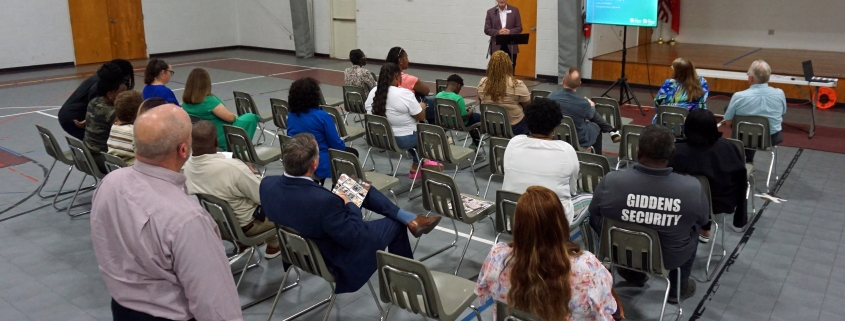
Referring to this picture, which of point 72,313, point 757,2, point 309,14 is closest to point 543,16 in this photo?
point 757,2

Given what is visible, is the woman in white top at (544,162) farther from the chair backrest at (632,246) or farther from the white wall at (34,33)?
the white wall at (34,33)

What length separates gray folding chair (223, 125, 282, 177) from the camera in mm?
5648

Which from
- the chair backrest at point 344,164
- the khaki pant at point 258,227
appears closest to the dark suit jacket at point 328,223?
the khaki pant at point 258,227

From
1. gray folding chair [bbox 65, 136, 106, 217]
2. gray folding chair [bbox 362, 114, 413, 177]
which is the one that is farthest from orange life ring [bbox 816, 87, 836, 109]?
gray folding chair [bbox 65, 136, 106, 217]

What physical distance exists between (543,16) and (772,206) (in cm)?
694

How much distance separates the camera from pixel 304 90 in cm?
517

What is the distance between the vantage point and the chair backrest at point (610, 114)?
21.7 feet

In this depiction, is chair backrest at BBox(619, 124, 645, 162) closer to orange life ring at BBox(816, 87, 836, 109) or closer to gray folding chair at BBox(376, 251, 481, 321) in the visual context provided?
gray folding chair at BBox(376, 251, 481, 321)

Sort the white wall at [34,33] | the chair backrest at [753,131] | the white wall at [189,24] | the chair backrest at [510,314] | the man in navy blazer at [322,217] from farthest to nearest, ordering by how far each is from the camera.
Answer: the white wall at [189,24], the white wall at [34,33], the chair backrest at [753,131], the man in navy blazer at [322,217], the chair backrest at [510,314]

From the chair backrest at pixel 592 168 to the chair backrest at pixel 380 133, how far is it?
5.83 feet

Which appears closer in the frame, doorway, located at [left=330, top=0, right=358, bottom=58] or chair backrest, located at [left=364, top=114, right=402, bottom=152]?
chair backrest, located at [left=364, top=114, right=402, bottom=152]

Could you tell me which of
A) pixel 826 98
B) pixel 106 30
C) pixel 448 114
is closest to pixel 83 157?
pixel 448 114

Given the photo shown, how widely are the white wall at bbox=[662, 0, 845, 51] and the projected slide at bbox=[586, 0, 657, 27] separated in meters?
4.25

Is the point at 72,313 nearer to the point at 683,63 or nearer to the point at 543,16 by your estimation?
the point at 683,63
